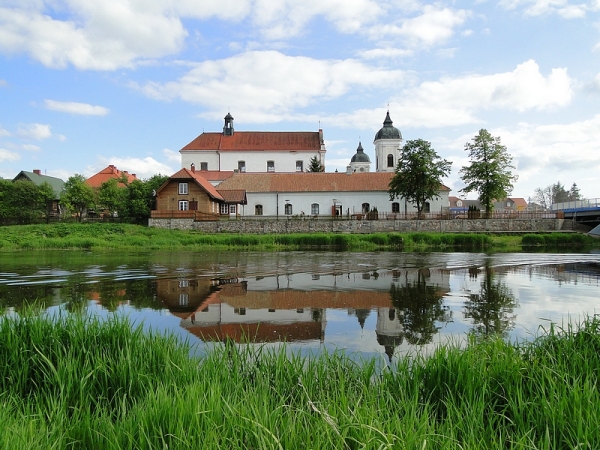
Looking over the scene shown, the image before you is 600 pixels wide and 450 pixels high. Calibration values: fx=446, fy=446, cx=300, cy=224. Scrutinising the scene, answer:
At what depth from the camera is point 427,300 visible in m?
11.5

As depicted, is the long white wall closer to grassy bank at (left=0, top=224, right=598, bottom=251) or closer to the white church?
the white church

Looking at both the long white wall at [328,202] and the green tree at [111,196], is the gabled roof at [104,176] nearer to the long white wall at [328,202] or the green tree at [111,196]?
the green tree at [111,196]

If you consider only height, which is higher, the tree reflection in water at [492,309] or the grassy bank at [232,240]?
the grassy bank at [232,240]

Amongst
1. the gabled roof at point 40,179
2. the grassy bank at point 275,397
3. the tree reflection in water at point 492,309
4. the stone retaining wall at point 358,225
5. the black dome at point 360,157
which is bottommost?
the tree reflection in water at point 492,309

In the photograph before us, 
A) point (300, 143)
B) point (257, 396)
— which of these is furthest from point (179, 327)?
point (300, 143)

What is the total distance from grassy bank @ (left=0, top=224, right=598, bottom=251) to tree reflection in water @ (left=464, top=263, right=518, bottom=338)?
749 inches

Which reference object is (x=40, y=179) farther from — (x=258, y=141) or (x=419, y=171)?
(x=419, y=171)

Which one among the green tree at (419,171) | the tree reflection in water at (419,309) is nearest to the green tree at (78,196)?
the green tree at (419,171)

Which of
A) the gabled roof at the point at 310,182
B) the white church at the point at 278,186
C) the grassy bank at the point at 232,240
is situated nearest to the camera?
the grassy bank at the point at 232,240

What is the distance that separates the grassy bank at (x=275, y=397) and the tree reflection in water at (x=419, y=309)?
Result: 238cm

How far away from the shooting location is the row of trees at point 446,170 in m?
50.0

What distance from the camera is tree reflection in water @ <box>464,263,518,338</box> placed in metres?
8.21

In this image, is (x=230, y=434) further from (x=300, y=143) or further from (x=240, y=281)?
(x=300, y=143)

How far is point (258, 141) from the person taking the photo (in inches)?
2926
